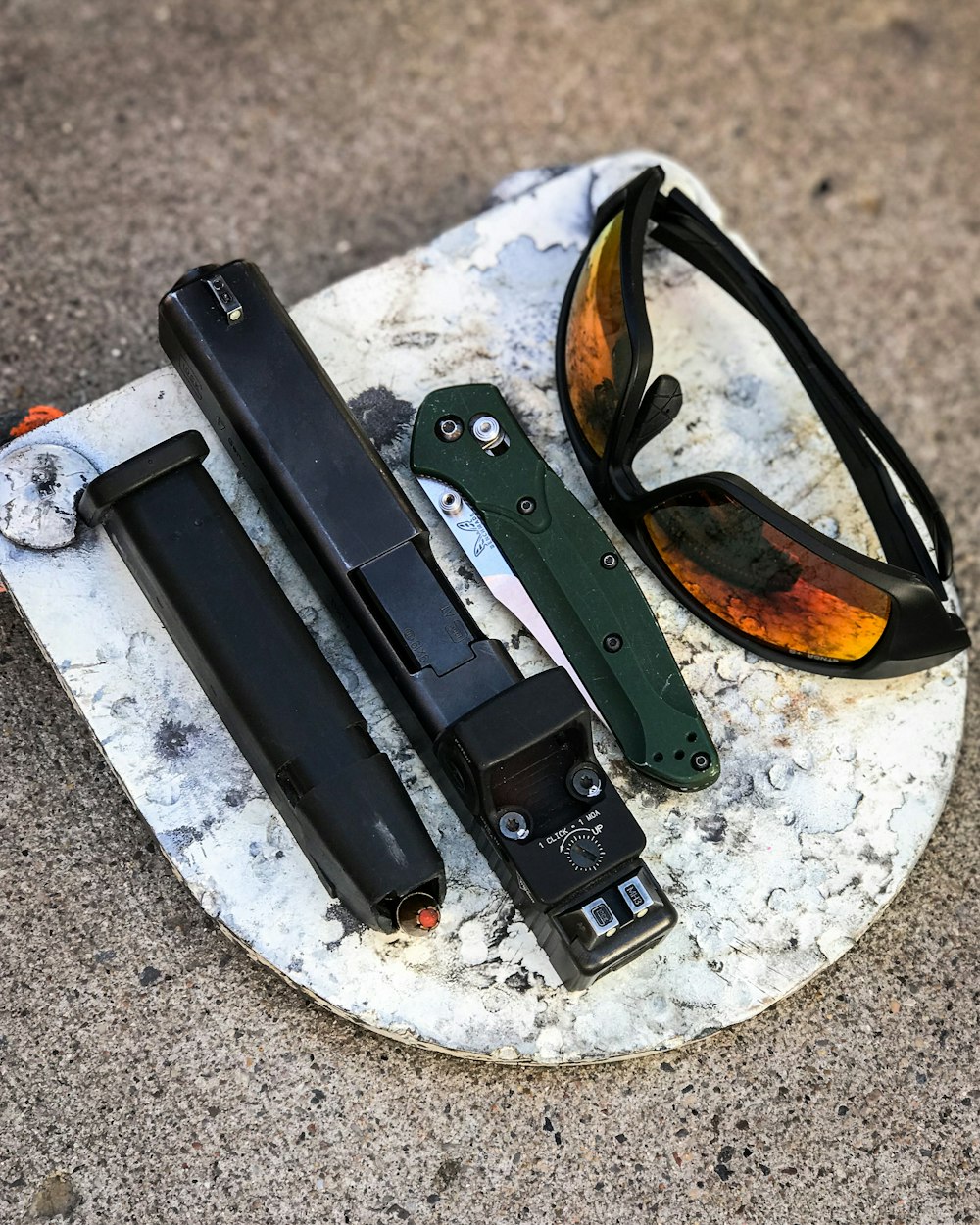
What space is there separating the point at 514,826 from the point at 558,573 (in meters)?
0.36

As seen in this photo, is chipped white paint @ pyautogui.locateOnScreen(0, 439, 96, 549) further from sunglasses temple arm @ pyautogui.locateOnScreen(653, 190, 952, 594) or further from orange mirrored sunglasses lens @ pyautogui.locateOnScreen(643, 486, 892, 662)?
sunglasses temple arm @ pyautogui.locateOnScreen(653, 190, 952, 594)

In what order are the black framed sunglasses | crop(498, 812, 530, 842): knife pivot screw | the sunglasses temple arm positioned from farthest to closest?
the sunglasses temple arm
the black framed sunglasses
crop(498, 812, 530, 842): knife pivot screw

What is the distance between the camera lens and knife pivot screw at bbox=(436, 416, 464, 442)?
1.61m

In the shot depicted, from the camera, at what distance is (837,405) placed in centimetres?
168

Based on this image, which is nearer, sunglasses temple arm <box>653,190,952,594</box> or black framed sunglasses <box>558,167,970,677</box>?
black framed sunglasses <box>558,167,970,677</box>

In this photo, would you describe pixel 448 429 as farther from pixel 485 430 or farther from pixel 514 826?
pixel 514 826

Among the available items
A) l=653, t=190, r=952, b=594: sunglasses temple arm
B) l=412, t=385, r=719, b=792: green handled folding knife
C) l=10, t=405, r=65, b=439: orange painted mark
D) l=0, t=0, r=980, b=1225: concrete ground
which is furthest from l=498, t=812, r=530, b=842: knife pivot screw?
l=10, t=405, r=65, b=439: orange painted mark

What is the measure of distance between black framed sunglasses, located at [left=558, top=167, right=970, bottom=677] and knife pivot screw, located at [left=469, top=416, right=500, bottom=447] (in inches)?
5.4

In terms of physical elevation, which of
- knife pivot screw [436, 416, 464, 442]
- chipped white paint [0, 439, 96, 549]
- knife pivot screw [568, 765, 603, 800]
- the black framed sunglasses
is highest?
chipped white paint [0, 439, 96, 549]

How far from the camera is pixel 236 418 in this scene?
5.01 ft

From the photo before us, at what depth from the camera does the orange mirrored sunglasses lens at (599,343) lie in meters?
1.60

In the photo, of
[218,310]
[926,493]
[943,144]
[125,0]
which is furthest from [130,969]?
[943,144]

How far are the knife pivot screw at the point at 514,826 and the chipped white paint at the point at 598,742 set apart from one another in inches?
4.5

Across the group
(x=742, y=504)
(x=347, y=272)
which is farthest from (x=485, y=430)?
(x=347, y=272)
